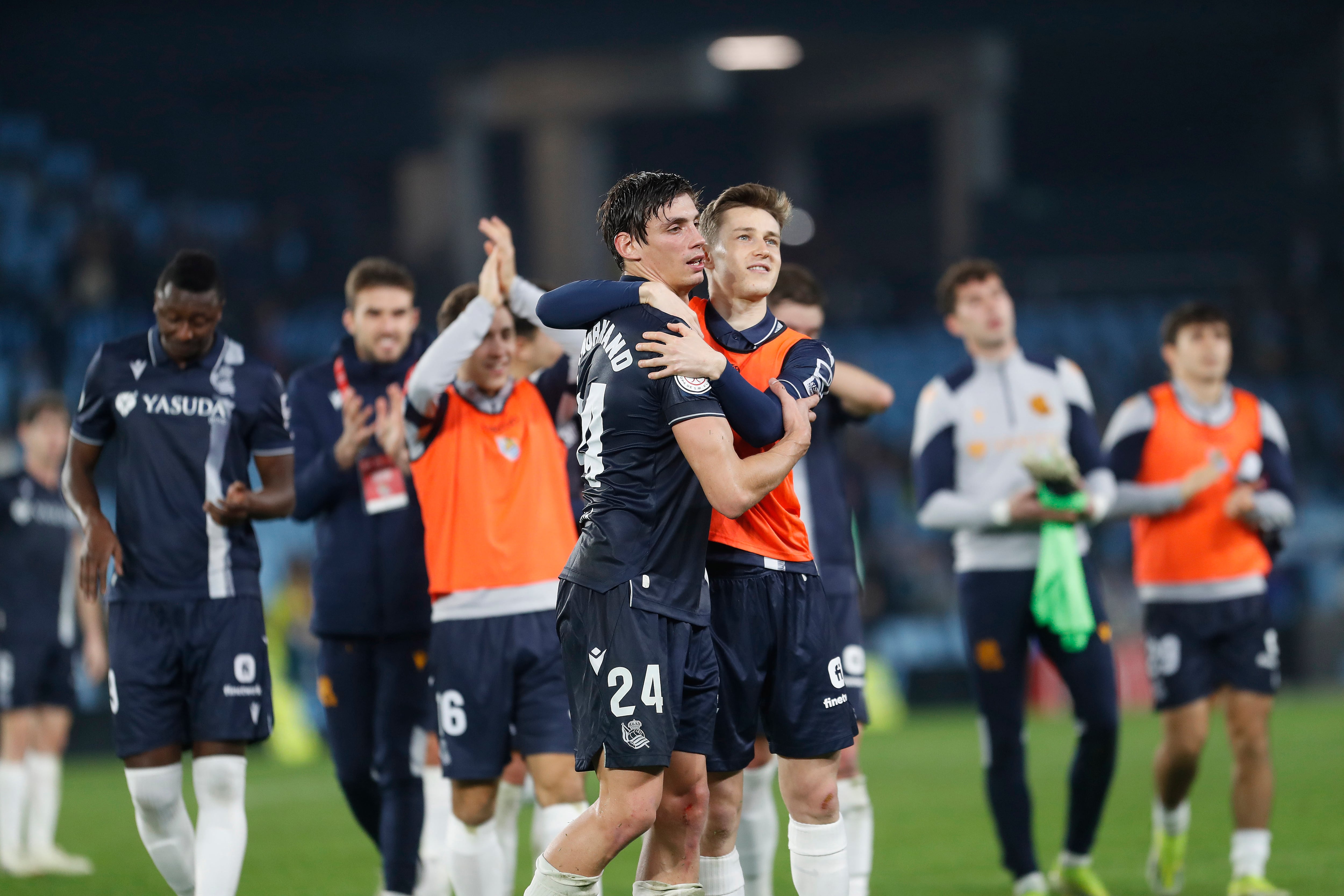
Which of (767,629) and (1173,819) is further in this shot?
(1173,819)

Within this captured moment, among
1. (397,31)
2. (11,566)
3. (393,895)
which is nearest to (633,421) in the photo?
(393,895)

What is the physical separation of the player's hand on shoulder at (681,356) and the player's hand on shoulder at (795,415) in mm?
203

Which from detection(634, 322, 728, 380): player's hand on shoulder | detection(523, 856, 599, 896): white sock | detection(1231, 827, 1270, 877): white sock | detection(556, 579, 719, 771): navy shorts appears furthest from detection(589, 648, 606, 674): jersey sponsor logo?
detection(1231, 827, 1270, 877): white sock

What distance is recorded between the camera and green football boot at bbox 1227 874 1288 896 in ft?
20.6

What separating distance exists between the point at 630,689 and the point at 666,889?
66 centimetres

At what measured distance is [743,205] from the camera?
459 cm

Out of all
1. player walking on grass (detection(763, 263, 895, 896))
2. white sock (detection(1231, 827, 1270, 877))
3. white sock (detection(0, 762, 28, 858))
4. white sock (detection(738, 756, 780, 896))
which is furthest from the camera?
white sock (detection(0, 762, 28, 858))

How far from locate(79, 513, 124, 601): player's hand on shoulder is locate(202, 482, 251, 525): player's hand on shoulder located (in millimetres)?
344

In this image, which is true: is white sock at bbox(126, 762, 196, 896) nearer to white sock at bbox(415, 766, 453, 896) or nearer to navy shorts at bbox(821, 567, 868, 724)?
white sock at bbox(415, 766, 453, 896)

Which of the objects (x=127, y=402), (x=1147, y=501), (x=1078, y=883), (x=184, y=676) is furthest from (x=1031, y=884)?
(x=127, y=402)

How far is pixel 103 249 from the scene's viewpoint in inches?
828

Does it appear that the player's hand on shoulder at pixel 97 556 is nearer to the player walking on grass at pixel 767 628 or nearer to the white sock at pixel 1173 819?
the player walking on grass at pixel 767 628

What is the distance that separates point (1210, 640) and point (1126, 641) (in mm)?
11490

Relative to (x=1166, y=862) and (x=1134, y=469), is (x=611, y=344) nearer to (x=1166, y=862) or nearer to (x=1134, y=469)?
(x=1134, y=469)
